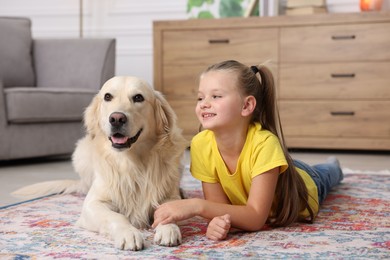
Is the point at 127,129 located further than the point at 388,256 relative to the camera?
Yes

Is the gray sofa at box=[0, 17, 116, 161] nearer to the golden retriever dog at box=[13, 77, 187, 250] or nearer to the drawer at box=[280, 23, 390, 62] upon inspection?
the drawer at box=[280, 23, 390, 62]

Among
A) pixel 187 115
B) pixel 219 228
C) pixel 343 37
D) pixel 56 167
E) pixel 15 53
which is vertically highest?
pixel 343 37

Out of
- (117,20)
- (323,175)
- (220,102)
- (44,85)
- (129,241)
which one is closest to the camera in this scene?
(129,241)

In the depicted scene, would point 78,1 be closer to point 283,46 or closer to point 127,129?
point 283,46

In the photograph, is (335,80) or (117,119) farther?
(335,80)

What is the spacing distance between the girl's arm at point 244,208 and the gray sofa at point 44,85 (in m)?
2.24

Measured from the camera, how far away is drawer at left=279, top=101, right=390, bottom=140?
4320mm

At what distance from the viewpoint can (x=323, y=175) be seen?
2.39 metres

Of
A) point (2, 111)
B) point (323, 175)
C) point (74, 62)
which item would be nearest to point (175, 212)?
point (323, 175)

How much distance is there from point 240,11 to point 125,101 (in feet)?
12.0

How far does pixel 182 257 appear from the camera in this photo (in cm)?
145

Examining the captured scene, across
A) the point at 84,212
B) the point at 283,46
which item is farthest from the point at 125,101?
the point at 283,46

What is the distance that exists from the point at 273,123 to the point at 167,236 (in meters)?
0.58

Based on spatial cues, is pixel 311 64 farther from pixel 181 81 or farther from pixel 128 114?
A: pixel 128 114
